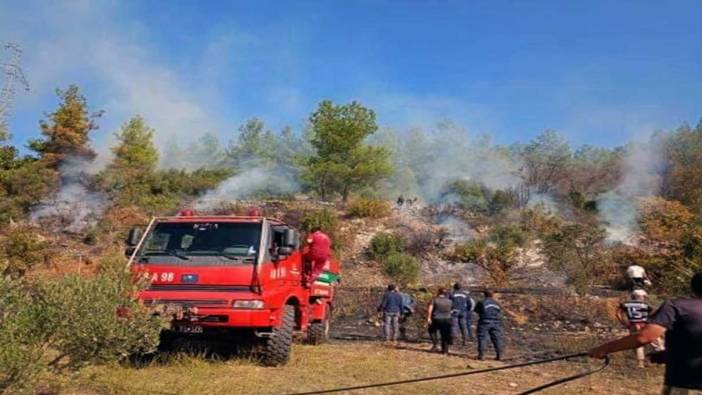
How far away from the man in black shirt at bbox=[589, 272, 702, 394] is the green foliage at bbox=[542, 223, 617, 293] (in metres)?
20.3

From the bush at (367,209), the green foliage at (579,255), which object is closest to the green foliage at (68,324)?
the green foliage at (579,255)

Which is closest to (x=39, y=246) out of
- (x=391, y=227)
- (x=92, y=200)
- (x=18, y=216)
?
(x=18, y=216)

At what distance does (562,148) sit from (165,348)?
171 ft

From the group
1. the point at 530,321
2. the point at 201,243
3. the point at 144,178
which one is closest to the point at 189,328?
the point at 201,243

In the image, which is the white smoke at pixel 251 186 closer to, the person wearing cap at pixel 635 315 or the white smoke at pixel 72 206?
the white smoke at pixel 72 206

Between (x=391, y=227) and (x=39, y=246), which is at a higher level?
(x=391, y=227)

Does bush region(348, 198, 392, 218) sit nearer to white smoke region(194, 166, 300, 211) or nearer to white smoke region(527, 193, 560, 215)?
white smoke region(194, 166, 300, 211)

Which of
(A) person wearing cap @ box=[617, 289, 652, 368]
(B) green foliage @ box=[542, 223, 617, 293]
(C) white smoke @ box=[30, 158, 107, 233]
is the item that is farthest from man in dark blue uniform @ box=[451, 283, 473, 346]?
(C) white smoke @ box=[30, 158, 107, 233]

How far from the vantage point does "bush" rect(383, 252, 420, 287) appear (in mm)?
25156

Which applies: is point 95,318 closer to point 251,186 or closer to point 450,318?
point 450,318

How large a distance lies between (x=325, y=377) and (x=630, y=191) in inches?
1766

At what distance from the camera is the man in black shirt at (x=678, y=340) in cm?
405

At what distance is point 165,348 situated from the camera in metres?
9.40

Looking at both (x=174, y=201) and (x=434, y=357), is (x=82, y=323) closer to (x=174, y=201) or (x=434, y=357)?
(x=434, y=357)
